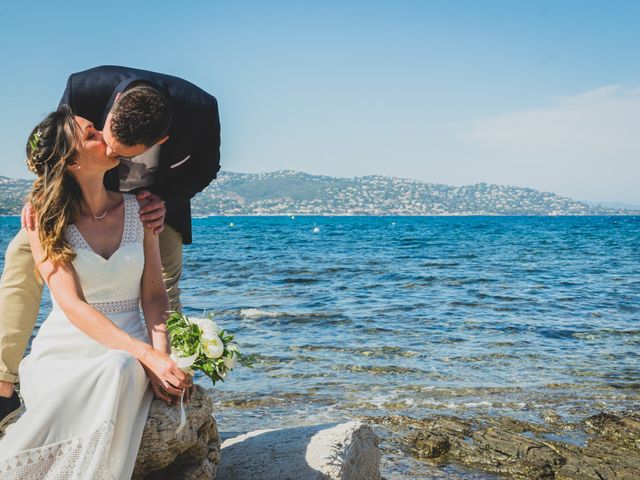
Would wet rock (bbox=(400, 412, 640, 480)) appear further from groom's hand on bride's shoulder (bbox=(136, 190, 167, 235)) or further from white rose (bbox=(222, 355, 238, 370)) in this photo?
groom's hand on bride's shoulder (bbox=(136, 190, 167, 235))

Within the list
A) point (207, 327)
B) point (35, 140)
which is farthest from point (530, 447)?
point (35, 140)

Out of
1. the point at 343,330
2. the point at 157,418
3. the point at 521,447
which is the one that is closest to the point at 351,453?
the point at 157,418

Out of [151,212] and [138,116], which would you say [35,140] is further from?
[151,212]

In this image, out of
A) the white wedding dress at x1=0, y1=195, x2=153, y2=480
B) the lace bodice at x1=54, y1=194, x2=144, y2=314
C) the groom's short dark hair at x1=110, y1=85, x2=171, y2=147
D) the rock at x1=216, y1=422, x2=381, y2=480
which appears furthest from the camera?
the rock at x1=216, y1=422, x2=381, y2=480

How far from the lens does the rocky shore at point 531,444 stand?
660 cm

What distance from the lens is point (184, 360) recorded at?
3814mm

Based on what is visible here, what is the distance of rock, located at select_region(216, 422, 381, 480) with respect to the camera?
4.82 meters

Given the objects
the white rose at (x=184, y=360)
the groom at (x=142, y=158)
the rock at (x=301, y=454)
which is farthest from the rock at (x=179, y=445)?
the groom at (x=142, y=158)

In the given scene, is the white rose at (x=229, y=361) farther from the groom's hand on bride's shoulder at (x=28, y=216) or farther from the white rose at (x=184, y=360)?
the groom's hand on bride's shoulder at (x=28, y=216)

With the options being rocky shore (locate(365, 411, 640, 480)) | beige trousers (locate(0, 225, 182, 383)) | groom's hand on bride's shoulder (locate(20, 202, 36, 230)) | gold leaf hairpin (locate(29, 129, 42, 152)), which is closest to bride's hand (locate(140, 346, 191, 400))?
groom's hand on bride's shoulder (locate(20, 202, 36, 230))

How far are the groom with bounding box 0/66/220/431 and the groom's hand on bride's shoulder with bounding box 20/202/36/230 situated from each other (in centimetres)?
33

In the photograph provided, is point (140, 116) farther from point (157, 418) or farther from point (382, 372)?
point (382, 372)

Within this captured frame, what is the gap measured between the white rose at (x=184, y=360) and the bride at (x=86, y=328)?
3cm

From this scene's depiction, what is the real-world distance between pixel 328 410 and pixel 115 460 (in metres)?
5.16
